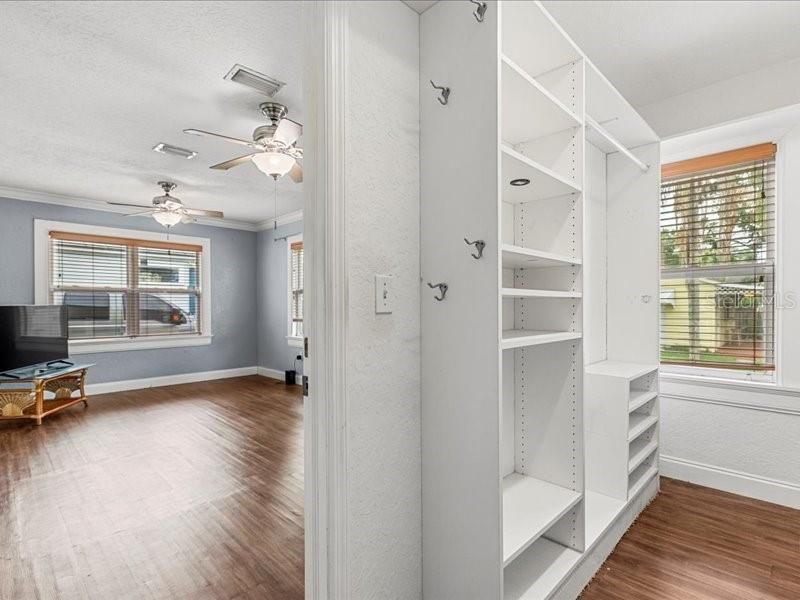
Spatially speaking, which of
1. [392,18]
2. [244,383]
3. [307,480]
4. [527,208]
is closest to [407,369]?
[307,480]

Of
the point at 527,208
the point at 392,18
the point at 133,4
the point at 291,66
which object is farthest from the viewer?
the point at 291,66

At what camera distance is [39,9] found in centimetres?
A: 191

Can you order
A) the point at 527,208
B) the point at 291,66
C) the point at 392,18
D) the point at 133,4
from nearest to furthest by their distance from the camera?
the point at 392,18, the point at 133,4, the point at 527,208, the point at 291,66

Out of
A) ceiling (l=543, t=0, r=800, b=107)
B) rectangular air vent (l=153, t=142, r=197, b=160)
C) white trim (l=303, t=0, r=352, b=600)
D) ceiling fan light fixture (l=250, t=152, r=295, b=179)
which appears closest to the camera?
white trim (l=303, t=0, r=352, b=600)

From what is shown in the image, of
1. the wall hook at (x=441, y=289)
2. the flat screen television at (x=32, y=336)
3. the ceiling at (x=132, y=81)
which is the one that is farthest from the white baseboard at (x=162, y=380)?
the wall hook at (x=441, y=289)

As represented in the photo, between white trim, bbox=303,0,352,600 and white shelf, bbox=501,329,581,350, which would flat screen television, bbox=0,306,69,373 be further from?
white shelf, bbox=501,329,581,350

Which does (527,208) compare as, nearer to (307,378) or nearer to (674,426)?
(307,378)

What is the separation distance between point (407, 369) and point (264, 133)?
2.13m

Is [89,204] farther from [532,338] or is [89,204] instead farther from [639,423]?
[639,423]

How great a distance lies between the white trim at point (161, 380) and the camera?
17.7 feet

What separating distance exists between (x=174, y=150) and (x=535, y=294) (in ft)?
10.9

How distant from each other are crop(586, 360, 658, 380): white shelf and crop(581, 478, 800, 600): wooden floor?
31.3 inches

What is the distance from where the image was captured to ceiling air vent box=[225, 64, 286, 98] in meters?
2.37

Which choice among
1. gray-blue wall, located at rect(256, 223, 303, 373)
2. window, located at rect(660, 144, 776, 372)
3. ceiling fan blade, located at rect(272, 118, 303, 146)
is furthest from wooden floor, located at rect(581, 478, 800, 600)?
gray-blue wall, located at rect(256, 223, 303, 373)
